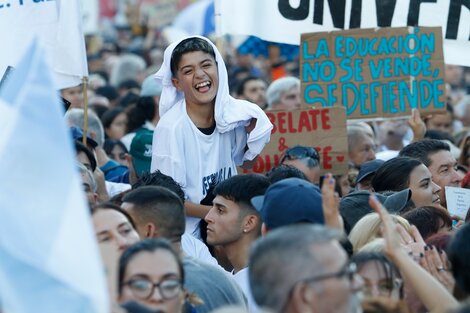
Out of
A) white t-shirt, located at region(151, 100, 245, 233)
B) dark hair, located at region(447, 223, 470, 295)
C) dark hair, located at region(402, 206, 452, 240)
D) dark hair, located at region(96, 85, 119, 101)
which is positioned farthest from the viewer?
dark hair, located at region(96, 85, 119, 101)

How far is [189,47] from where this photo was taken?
7.50m

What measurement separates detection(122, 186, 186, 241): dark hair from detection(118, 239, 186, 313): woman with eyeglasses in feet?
4.12

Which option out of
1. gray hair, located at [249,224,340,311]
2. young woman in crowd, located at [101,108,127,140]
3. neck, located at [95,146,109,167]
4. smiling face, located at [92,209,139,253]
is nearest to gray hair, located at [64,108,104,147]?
neck, located at [95,146,109,167]

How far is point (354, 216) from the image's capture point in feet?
22.5

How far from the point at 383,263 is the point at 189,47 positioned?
2.66 m

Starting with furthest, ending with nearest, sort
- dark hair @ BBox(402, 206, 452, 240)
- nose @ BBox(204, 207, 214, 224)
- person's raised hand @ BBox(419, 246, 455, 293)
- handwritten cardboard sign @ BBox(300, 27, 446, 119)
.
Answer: handwritten cardboard sign @ BBox(300, 27, 446, 119) → dark hair @ BBox(402, 206, 452, 240) → nose @ BBox(204, 207, 214, 224) → person's raised hand @ BBox(419, 246, 455, 293)

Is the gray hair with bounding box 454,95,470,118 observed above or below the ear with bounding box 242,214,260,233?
below

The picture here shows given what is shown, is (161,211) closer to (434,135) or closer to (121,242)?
(121,242)

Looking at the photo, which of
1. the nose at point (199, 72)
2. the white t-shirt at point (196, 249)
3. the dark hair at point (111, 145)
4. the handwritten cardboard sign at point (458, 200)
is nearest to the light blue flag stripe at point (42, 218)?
the white t-shirt at point (196, 249)

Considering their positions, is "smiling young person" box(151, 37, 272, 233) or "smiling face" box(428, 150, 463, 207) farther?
"smiling face" box(428, 150, 463, 207)

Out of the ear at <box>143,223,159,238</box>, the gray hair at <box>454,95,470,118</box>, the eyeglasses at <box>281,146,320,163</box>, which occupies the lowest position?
the gray hair at <box>454,95,470,118</box>

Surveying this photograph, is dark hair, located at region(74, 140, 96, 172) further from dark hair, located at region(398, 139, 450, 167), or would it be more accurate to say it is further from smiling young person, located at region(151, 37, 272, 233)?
dark hair, located at region(398, 139, 450, 167)

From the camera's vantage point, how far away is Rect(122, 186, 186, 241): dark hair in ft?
20.0

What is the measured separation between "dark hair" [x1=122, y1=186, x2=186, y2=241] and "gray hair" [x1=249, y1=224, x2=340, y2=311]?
186 cm
